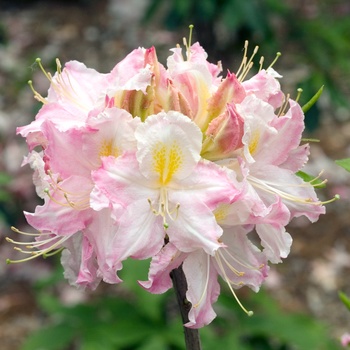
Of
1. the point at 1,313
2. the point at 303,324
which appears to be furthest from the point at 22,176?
the point at 303,324

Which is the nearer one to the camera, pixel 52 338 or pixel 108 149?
pixel 108 149

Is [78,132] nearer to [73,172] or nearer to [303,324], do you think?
[73,172]

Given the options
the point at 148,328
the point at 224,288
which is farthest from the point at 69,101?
the point at 224,288

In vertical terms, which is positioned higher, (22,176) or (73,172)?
(73,172)

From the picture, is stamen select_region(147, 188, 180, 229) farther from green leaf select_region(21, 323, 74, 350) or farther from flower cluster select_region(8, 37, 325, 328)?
green leaf select_region(21, 323, 74, 350)

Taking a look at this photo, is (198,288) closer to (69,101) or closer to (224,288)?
(69,101)

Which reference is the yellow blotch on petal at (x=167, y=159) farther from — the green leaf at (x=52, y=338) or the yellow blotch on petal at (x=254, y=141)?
the green leaf at (x=52, y=338)
